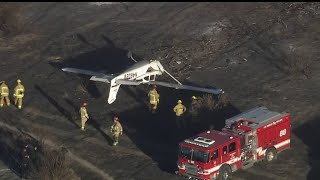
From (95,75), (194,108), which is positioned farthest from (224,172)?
(95,75)

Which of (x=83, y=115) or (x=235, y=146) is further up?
(x=235, y=146)

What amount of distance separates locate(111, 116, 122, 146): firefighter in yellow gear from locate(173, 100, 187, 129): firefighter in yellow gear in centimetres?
306

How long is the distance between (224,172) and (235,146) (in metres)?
1.19

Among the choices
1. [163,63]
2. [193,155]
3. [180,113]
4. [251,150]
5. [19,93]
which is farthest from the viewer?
[163,63]

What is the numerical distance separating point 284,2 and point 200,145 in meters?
25.3

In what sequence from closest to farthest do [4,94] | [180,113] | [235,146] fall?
[235,146]
[180,113]
[4,94]

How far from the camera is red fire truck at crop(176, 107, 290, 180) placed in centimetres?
3053

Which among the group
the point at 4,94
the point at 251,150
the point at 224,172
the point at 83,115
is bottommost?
the point at 4,94

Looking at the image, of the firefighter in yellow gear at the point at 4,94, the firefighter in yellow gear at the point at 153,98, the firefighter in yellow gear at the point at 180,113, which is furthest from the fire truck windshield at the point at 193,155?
the firefighter in yellow gear at the point at 4,94

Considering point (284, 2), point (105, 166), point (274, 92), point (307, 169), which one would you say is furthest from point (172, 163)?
point (284, 2)

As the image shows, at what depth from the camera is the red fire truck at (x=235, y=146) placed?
100 feet

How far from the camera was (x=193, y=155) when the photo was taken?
101ft

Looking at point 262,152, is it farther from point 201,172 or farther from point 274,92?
point 274,92

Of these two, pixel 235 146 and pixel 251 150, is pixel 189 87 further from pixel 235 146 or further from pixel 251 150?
pixel 235 146
